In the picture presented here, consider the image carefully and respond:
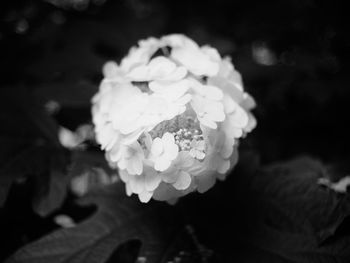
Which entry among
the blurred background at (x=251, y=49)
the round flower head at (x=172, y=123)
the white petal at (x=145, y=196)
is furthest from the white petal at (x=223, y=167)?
the blurred background at (x=251, y=49)

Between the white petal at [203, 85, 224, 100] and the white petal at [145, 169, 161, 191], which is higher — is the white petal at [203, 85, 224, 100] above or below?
above

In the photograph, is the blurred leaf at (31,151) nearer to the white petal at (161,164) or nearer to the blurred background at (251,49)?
the blurred background at (251,49)

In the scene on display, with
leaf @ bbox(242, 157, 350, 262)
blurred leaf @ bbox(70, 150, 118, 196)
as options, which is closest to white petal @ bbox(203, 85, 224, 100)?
leaf @ bbox(242, 157, 350, 262)

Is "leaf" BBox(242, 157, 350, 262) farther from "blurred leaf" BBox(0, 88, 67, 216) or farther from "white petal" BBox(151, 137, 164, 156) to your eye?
"blurred leaf" BBox(0, 88, 67, 216)

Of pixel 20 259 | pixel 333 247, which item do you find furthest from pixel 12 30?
pixel 333 247

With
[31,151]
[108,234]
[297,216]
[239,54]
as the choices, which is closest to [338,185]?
[297,216]

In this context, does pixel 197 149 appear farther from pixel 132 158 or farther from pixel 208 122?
pixel 132 158

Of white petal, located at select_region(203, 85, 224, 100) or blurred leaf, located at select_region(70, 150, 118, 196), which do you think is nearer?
white petal, located at select_region(203, 85, 224, 100)
